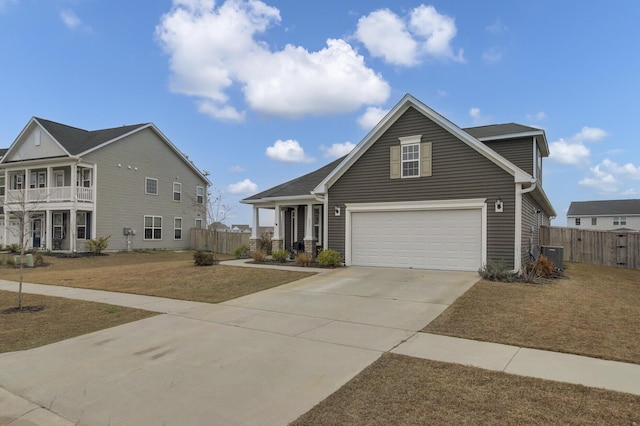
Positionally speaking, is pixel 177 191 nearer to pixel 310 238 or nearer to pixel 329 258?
pixel 310 238

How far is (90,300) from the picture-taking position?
10320mm

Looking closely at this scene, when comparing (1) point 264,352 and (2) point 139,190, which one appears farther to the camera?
(2) point 139,190

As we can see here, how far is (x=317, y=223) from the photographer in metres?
19.2

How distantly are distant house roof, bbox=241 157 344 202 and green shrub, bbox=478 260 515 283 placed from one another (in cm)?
820

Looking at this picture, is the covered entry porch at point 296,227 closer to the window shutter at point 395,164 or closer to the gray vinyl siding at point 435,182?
the gray vinyl siding at point 435,182

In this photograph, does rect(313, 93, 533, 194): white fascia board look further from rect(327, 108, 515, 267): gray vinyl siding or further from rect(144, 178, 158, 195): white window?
rect(144, 178, 158, 195): white window

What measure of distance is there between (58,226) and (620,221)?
194 ft

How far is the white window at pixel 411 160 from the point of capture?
1471 centimetres

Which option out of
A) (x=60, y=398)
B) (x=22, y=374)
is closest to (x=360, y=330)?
(x=60, y=398)

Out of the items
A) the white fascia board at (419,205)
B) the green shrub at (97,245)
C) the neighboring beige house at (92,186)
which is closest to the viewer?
the white fascia board at (419,205)

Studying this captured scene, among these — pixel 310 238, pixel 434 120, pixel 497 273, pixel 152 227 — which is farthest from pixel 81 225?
pixel 497 273

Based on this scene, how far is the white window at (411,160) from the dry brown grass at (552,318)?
517 cm

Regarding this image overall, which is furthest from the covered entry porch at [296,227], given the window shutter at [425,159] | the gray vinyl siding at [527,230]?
the gray vinyl siding at [527,230]

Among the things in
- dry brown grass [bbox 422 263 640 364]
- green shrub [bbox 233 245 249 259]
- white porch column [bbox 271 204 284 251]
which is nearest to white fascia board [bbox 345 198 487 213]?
dry brown grass [bbox 422 263 640 364]
